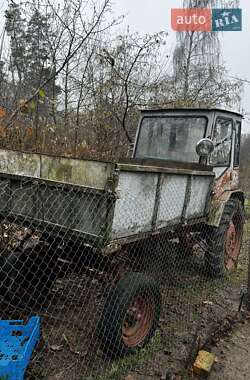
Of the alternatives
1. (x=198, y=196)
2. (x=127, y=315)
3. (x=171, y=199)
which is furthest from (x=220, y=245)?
(x=127, y=315)

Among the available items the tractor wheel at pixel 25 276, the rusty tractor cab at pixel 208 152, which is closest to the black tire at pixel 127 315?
the tractor wheel at pixel 25 276

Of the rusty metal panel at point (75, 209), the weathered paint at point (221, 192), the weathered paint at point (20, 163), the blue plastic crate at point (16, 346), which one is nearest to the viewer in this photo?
the blue plastic crate at point (16, 346)

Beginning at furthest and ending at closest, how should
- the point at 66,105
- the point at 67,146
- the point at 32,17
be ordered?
the point at 66,105 < the point at 67,146 < the point at 32,17

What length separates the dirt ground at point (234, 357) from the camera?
283cm

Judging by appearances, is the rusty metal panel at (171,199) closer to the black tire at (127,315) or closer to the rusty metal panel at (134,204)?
the rusty metal panel at (134,204)

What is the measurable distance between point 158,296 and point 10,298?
4.91 feet

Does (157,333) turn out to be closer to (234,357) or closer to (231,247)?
(234,357)

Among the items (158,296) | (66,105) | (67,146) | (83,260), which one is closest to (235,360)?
(158,296)

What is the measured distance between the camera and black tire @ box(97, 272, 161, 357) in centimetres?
268

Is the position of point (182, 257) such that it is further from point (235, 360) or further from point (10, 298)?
point (10, 298)

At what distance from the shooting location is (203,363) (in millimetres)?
2779

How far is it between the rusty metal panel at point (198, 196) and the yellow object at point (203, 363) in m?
1.28

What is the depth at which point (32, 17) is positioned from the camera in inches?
231

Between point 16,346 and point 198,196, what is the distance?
7.50 feet
